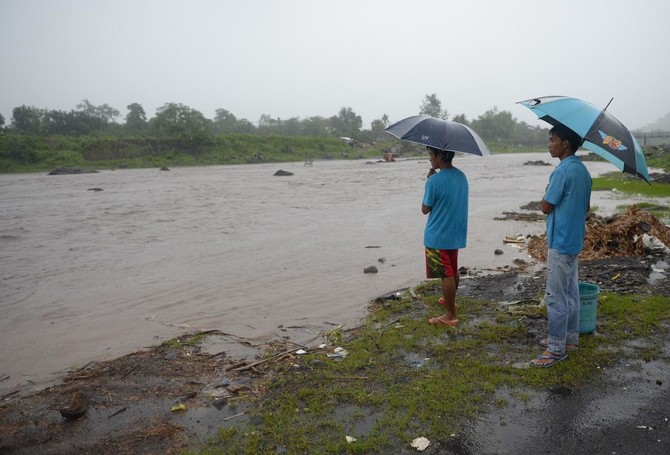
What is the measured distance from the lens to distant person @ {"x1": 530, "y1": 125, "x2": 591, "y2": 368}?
3963mm

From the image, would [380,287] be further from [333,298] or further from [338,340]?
[338,340]

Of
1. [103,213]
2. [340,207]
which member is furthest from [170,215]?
[340,207]

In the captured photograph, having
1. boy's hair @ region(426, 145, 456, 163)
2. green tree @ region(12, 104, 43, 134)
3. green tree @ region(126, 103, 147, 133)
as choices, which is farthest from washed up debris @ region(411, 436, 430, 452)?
green tree @ region(126, 103, 147, 133)

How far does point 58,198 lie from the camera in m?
21.4

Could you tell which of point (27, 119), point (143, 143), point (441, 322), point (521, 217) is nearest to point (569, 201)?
point (441, 322)

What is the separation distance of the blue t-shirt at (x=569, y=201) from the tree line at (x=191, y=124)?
49185 millimetres

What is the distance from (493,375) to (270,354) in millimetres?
2273

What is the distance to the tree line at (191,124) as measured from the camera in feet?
188

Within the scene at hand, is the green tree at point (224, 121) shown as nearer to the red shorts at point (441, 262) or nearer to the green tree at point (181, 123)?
the green tree at point (181, 123)

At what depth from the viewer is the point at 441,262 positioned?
5012 mm

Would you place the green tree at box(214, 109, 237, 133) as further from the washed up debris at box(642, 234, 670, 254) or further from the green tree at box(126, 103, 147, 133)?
the washed up debris at box(642, 234, 670, 254)

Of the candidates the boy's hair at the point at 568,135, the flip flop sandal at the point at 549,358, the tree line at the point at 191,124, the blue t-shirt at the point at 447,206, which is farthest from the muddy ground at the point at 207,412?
the tree line at the point at 191,124

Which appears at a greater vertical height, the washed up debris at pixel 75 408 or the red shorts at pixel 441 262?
the red shorts at pixel 441 262

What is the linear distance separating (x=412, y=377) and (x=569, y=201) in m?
1.99
